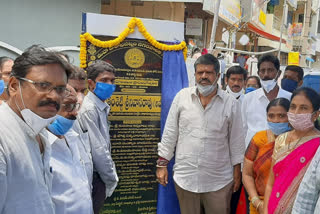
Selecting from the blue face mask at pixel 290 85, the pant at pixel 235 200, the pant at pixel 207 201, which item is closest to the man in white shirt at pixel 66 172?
the pant at pixel 207 201

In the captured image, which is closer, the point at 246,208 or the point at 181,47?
the point at 246,208

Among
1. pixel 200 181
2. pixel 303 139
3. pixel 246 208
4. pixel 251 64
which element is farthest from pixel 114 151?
pixel 251 64

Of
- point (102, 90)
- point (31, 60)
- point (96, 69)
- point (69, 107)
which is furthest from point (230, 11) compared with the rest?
point (31, 60)

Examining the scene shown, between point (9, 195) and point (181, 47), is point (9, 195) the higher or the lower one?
the lower one

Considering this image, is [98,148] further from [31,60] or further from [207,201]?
[31,60]

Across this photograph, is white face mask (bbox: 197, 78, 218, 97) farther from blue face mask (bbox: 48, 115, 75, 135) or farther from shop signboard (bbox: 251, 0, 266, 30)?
shop signboard (bbox: 251, 0, 266, 30)

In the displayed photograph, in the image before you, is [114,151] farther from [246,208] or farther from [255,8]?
[255,8]

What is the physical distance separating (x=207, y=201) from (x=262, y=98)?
1335 mm

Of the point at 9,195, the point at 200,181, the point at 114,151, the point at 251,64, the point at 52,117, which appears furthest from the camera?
the point at 251,64

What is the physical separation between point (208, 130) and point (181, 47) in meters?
1.09

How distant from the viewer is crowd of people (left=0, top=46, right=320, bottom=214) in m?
1.41

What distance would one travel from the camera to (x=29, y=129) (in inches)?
56.1

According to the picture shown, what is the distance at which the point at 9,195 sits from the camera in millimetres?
1283

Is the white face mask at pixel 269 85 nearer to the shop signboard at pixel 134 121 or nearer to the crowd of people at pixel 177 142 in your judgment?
the crowd of people at pixel 177 142
